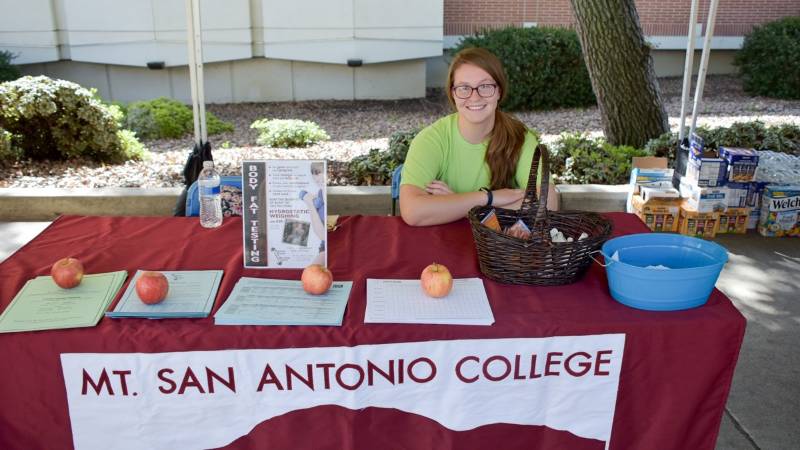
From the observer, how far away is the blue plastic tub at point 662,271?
76.6 inches

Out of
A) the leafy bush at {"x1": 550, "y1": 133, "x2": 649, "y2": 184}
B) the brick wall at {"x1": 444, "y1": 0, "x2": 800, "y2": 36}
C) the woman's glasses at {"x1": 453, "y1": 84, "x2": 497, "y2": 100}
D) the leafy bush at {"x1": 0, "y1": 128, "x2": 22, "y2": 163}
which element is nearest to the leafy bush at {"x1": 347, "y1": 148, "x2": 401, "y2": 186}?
the leafy bush at {"x1": 550, "y1": 133, "x2": 649, "y2": 184}

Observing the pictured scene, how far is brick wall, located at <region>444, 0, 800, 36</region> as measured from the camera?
40.2 ft

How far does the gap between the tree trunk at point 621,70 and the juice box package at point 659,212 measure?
5.21 ft

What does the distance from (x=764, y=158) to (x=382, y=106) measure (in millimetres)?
6264

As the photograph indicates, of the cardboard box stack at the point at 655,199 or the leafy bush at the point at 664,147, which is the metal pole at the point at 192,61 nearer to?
the cardboard box stack at the point at 655,199

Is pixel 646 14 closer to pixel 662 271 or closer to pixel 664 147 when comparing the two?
pixel 664 147

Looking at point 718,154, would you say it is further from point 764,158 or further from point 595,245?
point 595,245

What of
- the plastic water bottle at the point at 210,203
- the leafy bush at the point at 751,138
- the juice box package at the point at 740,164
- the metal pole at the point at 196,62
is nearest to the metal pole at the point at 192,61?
the metal pole at the point at 196,62

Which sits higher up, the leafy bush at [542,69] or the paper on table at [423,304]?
the leafy bush at [542,69]

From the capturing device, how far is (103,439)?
199 centimetres

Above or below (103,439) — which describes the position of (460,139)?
above

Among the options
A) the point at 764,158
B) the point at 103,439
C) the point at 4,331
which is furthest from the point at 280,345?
the point at 764,158

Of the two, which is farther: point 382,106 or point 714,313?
point 382,106

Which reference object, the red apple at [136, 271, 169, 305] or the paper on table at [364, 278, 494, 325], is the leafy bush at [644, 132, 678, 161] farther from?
the red apple at [136, 271, 169, 305]
